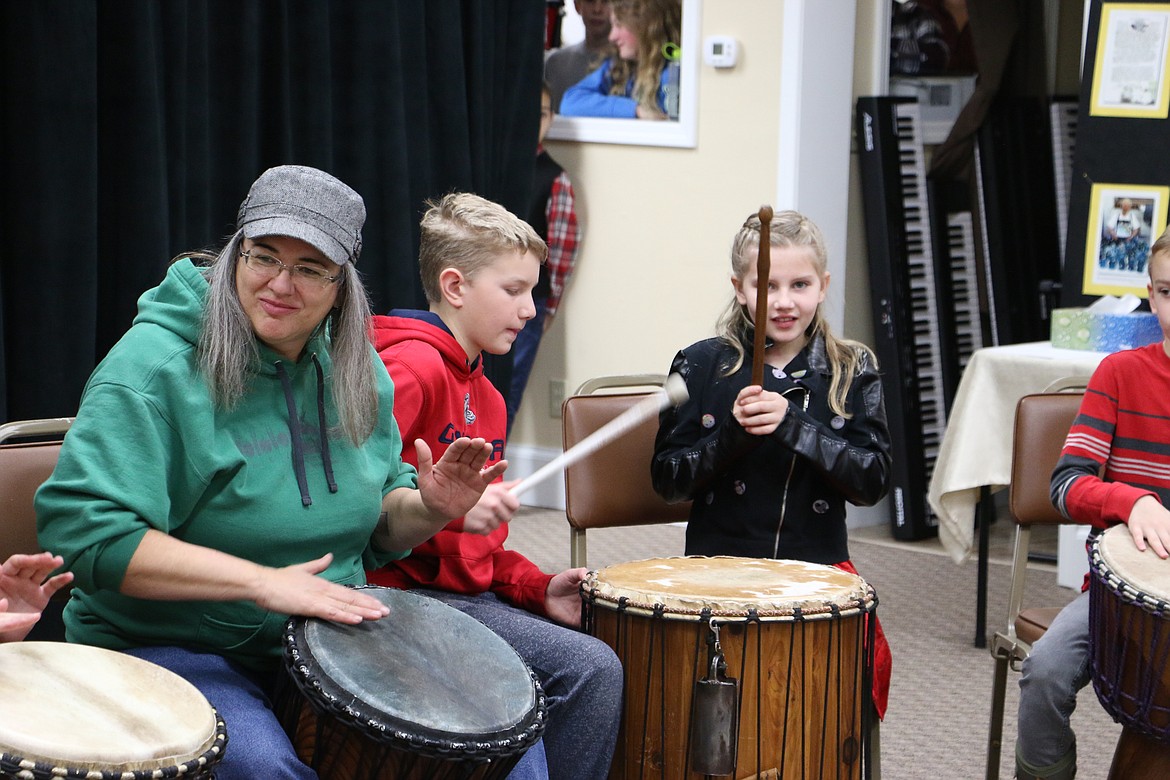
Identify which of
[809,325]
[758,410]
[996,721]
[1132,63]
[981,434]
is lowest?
[996,721]

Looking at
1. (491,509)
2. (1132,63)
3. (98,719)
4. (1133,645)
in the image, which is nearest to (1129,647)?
(1133,645)

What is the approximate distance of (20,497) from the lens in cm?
201

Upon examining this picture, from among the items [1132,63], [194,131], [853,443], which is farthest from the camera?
[1132,63]

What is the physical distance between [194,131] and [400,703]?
2447 mm

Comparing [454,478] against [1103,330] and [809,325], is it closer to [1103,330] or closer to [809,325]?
[809,325]

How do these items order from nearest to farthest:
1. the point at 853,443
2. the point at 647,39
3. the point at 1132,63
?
the point at 853,443
the point at 1132,63
the point at 647,39

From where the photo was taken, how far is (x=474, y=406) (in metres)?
2.45

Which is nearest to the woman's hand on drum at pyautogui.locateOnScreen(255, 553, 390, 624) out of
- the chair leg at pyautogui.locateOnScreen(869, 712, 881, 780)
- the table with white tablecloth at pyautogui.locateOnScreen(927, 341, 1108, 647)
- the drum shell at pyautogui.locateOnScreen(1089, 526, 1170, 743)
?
the chair leg at pyautogui.locateOnScreen(869, 712, 881, 780)

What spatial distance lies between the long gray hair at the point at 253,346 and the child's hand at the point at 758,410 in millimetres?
666

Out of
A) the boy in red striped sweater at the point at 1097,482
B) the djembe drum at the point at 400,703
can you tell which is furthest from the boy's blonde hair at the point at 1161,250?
the djembe drum at the point at 400,703

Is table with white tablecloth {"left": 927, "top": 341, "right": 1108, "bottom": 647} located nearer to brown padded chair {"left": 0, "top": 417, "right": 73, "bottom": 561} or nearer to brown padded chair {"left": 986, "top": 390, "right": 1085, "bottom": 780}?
brown padded chair {"left": 986, "top": 390, "right": 1085, "bottom": 780}

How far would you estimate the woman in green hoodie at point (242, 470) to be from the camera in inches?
67.9

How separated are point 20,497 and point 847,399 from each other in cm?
140

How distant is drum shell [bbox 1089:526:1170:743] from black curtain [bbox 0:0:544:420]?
83.9 inches
